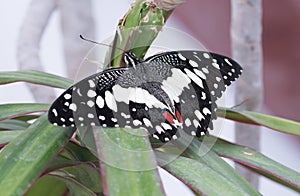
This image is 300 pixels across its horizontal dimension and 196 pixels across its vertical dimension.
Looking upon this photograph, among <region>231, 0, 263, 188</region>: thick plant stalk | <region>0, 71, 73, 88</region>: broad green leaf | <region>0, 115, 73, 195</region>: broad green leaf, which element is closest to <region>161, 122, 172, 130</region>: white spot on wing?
<region>0, 115, 73, 195</region>: broad green leaf

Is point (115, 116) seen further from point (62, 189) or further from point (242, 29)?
point (242, 29)

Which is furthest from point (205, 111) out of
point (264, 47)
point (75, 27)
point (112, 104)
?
point (264, 47)

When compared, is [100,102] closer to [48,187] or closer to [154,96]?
[154,96]

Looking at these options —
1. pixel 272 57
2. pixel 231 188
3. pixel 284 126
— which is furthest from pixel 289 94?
pixel 231 188

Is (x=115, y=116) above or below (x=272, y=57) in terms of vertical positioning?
above

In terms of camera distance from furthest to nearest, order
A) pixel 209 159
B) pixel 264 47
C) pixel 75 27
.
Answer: pixel 264 47 < pixel 75 27 < pixel 209 159

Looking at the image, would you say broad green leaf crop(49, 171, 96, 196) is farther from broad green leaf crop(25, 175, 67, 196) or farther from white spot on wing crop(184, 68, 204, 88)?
white spot on wing crop(184, 68, 204, 88)

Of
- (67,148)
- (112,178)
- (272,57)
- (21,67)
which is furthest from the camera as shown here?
(272,57)
